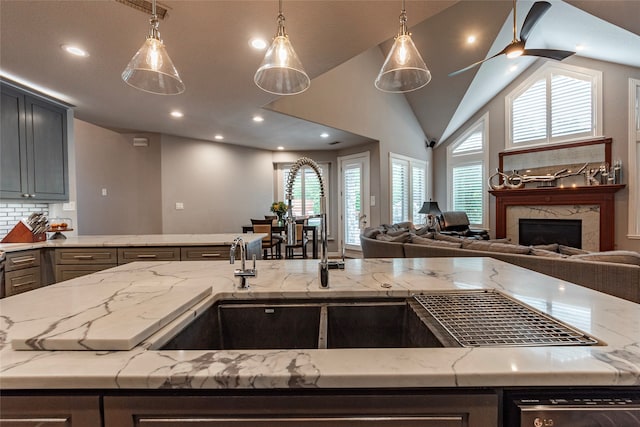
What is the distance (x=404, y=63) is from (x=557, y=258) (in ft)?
6.85

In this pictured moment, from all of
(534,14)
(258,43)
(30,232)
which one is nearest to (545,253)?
(534,14)

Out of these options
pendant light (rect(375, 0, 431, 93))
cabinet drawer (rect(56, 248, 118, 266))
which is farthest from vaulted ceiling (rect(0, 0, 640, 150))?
cabinet drawer (rect(56, 248, 118, 266))

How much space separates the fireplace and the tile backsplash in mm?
7863

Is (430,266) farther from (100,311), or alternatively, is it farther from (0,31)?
(0,31)

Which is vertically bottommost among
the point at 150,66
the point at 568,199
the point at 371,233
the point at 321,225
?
the point at 371,233

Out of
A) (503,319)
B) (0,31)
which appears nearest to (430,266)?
(503,319)

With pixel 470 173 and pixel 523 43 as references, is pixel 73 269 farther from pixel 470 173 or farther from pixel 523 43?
pixel 470 173

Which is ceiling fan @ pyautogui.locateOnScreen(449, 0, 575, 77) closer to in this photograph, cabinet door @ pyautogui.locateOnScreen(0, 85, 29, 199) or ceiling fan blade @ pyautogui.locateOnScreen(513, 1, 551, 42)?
ceiling fan blade @ pyautogui.locateOnScreen(513, 1, 551, 42)

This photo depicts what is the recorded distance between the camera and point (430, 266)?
1497mm

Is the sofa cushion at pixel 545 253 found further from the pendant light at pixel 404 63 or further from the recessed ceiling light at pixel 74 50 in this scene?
the recessed ceiling light at pixel 74 50

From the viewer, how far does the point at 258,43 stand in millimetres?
2203

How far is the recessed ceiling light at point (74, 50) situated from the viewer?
2168mm

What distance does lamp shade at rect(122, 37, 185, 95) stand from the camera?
Answer: 130 cm

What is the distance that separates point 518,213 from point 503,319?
603 centimetres
